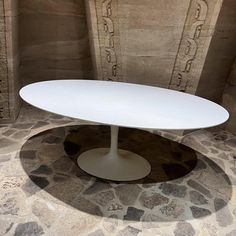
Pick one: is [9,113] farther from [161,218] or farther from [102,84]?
[161,218]

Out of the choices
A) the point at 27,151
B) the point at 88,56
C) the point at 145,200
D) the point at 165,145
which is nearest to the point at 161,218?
the point at 145,200

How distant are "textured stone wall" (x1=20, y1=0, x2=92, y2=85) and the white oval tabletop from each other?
1.02 meters

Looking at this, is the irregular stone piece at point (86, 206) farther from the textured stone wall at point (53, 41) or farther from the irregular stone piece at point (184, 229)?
the textured stone wall at point (53, 41)

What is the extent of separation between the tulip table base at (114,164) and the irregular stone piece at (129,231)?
0.49 m

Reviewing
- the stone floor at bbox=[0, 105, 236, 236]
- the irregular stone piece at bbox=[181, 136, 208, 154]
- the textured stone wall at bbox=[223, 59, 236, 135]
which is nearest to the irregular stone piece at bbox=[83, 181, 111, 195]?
the stone floor at bbox=[0, 105, 236, 236]

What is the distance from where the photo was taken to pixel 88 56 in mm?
3414

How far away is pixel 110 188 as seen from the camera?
2.08 meters

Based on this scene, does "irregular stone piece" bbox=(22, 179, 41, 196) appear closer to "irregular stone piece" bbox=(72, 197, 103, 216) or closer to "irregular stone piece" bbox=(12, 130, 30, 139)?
"irregular stone piece" bbox=(72, 197, 103, 216)

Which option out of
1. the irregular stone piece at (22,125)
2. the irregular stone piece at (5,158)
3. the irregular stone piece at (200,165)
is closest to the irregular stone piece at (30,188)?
the irregular stone piece at (5,158)

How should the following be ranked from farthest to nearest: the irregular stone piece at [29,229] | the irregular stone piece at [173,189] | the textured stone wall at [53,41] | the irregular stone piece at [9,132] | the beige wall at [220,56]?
1. the textured stone wall at [53,41]
2. the irregular stone piece at [9,132]
3. the beige wall at [220,56]
4. the irregular stone piece at [173,189]
5. the irregular stone piece at [29,229]

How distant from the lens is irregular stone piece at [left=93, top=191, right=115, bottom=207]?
1932mm

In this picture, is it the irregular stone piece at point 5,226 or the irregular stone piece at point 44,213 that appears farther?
the irregular stone piece at point 44,213

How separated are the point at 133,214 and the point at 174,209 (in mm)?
277

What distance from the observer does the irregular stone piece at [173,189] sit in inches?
82.3
